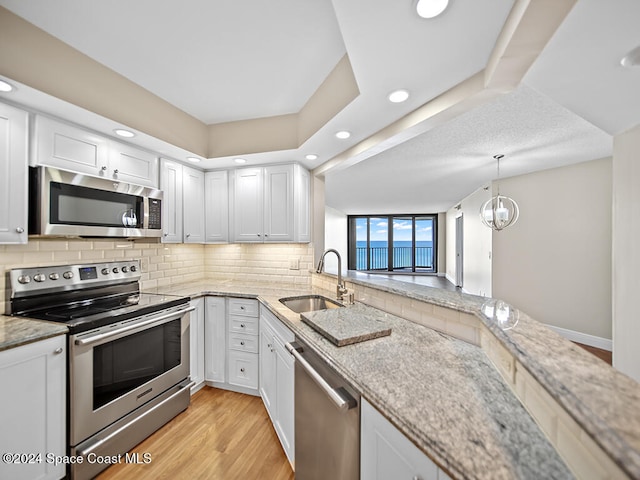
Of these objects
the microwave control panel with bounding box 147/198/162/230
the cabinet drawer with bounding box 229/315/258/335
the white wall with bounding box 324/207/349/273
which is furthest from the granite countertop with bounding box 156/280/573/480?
the white wall with bounding box 324/207/349/273

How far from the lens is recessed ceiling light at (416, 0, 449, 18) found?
3.24 ft

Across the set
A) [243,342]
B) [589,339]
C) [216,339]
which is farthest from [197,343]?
[589,339]

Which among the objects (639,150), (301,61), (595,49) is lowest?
(639,150)

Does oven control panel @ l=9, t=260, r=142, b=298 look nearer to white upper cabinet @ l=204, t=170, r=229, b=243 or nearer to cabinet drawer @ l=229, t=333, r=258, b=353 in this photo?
white upper cabinet @ l=204, t=170, r=229, b=243

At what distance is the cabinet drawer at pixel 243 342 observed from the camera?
98.0 inches

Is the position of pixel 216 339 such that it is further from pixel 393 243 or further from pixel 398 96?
pixel 393 243

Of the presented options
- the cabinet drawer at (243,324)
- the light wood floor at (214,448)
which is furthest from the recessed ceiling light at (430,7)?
the light wood floor at (214,448)

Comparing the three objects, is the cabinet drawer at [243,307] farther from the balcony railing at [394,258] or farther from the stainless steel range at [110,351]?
the balcony railing at [394,258]

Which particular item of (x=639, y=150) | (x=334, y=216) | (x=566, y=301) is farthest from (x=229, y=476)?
(x=334, y=216)

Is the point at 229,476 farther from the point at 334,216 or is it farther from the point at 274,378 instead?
the point at 334,216

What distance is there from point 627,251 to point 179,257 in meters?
4.09

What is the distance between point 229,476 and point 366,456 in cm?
125

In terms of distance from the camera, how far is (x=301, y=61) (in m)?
1.80

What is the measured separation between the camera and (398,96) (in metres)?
1.61
